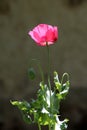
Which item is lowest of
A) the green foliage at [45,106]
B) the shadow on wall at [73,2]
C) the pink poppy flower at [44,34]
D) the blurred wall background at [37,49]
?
the blurred wall background at [37,49]

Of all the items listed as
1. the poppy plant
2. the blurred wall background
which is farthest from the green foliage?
the blurred wall background

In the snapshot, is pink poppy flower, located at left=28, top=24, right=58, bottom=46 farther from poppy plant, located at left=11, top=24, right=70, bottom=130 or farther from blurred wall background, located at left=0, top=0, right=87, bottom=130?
blurred wall background, located at left=0, top=0, right=87, bottom=130

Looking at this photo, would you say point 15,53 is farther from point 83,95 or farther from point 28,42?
point 83,95

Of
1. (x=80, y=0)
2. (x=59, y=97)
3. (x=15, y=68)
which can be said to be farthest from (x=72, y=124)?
(x=59, y=97)

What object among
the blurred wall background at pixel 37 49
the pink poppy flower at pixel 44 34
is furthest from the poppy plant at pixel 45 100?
the blurred wall background at pixel 37 49

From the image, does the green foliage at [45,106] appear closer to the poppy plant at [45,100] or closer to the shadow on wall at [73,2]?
the poppy plant at [45,100]

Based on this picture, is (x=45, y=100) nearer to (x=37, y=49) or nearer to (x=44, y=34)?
(x=44, y=34)

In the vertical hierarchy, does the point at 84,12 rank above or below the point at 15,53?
above

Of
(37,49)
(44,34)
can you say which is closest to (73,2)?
(37,49)
